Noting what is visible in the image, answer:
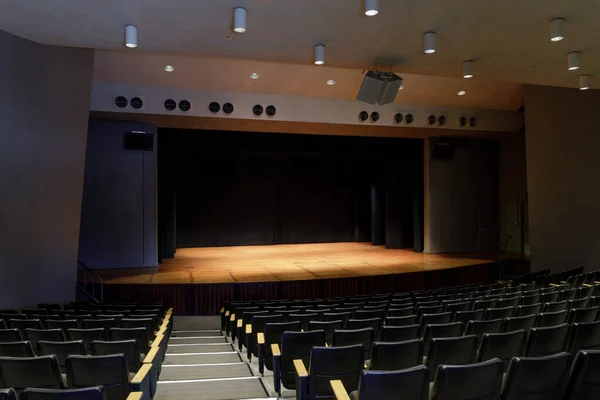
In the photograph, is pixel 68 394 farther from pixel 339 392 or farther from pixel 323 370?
pixel 323 370

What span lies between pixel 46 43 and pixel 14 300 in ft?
13.4

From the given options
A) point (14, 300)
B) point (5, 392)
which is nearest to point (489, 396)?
point (5, 392)

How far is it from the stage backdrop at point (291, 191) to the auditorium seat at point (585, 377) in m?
14.2

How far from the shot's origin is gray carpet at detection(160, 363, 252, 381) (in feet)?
14.8

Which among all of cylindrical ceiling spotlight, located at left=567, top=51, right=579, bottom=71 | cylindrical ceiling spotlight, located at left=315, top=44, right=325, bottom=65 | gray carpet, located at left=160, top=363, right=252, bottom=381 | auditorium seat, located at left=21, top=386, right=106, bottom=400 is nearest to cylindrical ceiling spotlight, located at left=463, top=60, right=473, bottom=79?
cylindrical ceiling spotlight, located at left=567, top=51, right=579, bottom=71

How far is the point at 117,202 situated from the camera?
14117 mm

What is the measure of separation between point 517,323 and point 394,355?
1628 mm

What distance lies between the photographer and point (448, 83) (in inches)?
539

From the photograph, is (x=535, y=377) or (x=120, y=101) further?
(x=120, y=101)

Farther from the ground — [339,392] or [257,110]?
[257,110]

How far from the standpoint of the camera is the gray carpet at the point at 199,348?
6.14 metres

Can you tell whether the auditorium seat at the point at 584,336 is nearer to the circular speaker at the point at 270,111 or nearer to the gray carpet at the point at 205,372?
the gray carpet at the point at 205,372

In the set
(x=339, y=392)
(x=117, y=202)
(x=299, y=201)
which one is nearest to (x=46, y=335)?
(x=339, y=392)

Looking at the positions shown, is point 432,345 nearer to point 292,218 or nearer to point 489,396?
point 489,396
